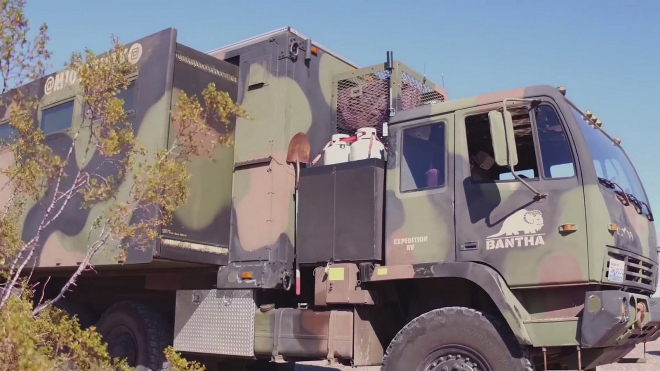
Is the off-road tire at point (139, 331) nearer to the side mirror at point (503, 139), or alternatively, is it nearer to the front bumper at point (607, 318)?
the side mirror at point (503, 139)

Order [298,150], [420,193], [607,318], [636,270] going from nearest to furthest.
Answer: [607,318], [636,270], [420,193], [298,150]

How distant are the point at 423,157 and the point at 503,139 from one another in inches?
38.7

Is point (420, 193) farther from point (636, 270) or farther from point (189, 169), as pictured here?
point (189, 169)

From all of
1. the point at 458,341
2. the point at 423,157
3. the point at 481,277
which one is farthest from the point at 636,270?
the point at 423,157

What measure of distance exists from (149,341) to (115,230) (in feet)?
7.45

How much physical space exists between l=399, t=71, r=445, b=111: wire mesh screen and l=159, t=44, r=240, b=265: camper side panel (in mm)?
1808

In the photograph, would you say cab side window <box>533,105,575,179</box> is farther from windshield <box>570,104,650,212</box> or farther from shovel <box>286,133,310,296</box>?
shovel <box>286,133,310,296</box>

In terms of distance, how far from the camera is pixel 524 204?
202 inches

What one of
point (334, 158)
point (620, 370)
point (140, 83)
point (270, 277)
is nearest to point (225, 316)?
point (270, 277)

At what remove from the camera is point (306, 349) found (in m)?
6.05

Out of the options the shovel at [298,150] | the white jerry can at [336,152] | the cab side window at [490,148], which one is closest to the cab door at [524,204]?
the cab side window at [490,148]

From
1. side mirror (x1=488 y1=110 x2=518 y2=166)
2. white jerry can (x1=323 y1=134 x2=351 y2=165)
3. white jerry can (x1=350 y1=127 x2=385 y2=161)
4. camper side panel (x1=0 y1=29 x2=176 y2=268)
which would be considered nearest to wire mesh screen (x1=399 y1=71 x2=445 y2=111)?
white jerry can (x1=350 y1=127 x2=385 y2=161)

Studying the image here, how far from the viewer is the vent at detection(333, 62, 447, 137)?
6863 mm

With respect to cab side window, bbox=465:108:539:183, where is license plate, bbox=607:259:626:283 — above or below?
below
